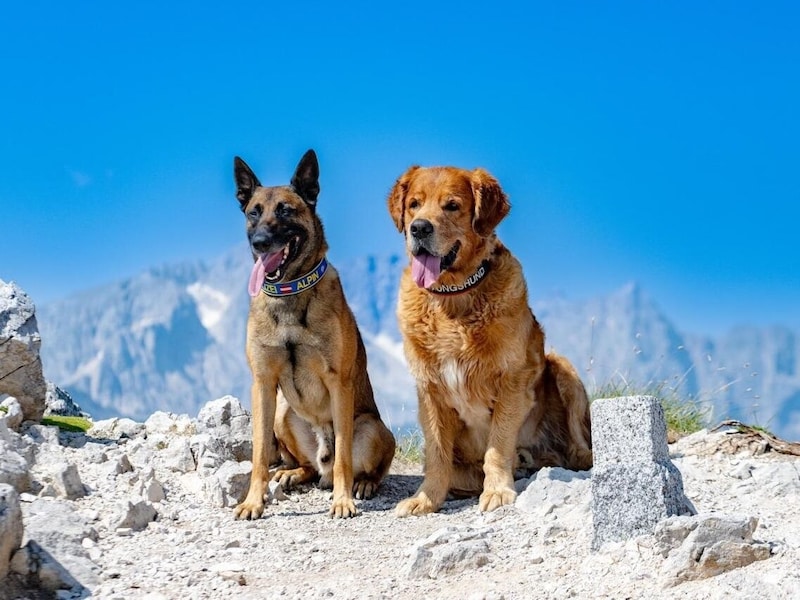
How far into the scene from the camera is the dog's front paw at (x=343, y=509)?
7.17m

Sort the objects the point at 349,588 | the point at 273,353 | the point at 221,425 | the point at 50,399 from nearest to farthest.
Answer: the point at 349,588, the point at 273,353, the point at 221,425, the point at 50,399

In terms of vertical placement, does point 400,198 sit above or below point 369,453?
above

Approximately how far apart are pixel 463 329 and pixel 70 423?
15.9 ft

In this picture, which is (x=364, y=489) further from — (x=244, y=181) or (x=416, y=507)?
(x=244, y=181)

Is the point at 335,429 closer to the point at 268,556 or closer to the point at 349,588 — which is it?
the point at 268,556

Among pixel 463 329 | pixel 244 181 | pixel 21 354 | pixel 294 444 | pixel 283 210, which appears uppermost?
pixel 244 181

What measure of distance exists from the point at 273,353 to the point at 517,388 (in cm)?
186

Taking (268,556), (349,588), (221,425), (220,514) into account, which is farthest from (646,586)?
(221,425)

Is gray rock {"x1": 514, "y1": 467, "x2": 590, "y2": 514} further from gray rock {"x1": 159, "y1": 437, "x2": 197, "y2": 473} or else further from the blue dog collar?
gray rock {"x1": 159, "y1": 437, "x2": 197, "y2": 473}

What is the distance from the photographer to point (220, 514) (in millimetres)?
7117

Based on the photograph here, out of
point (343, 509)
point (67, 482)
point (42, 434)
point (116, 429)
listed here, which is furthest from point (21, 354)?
point (343, 509)

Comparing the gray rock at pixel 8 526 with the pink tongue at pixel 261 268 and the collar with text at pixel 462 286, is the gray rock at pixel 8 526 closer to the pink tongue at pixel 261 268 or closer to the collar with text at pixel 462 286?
the pink tongue at pixel 261 268

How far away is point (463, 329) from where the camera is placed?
7.08 meters

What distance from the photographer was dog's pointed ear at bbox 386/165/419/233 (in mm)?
7172
